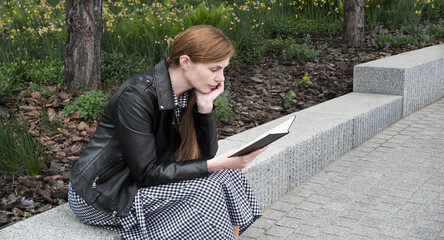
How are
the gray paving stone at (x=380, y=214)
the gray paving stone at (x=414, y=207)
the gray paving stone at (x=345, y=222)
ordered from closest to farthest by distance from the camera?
the gray paving stone at (x=345, y=222), the gray paving stone at (x=380, y=214), the gray paving stone at (x=414, y=207)

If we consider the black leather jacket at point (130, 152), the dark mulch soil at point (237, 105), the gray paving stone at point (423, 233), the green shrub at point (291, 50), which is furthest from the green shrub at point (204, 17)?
the black leather jacket at point (130, 152)

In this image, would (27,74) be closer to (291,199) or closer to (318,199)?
(291,199)

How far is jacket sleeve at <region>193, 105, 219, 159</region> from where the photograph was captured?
9.86ft

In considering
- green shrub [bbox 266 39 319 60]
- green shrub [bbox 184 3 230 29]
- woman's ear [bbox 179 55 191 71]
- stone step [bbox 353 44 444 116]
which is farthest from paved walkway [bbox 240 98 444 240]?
green shrub [bbox 184 3 230 29]

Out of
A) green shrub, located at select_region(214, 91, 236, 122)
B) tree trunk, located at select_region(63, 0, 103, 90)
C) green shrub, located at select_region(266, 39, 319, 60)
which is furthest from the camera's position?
green shrub, located at select_region(266, 39, 319, 60)

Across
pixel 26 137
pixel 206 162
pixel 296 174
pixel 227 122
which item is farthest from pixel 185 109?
pixel 227 122

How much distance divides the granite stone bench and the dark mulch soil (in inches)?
17.0

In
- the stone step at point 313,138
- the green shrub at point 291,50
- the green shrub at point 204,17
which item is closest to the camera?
the stone step at point 313,138

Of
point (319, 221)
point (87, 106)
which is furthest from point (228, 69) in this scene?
Result: point (319, 221)

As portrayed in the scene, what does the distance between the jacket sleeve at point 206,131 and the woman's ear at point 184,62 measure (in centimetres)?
33

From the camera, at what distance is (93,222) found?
9.32 feet

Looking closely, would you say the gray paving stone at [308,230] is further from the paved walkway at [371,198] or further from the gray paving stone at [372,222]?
the gray paving stone at [372,222]

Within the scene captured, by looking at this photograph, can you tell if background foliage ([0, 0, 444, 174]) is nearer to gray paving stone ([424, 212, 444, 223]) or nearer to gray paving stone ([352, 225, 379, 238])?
gray paving stone ([352, 225, 379, 238])

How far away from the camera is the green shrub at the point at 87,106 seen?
15.1 feet
